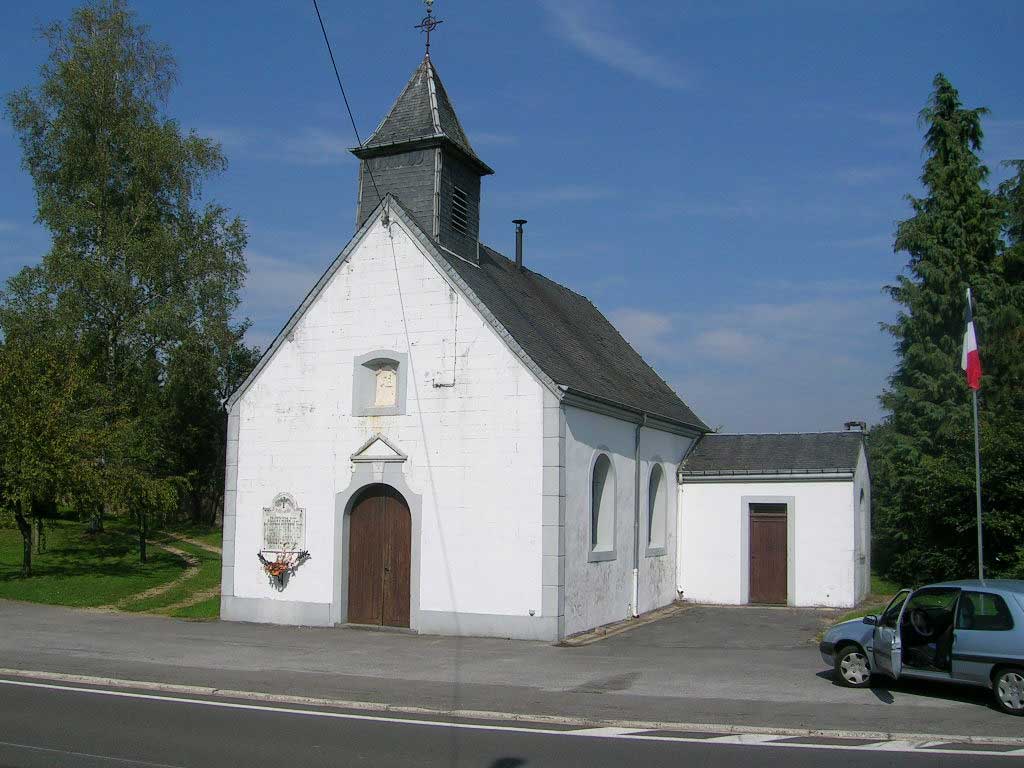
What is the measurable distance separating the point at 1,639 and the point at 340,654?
5834 mm

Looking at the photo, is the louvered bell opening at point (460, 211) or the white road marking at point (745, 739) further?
the louvered bell opening at point (460, 211)

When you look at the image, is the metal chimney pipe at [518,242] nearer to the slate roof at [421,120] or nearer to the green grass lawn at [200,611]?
the slate roof at [421,120]

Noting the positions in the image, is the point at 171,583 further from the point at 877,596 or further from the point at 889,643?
the point at 889,643

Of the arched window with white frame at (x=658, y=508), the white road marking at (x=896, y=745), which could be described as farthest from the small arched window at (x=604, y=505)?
the white road marking at (x=896, y=745)

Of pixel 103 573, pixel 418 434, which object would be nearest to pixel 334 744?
pixel 418 434

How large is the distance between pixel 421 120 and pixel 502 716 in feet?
46.8

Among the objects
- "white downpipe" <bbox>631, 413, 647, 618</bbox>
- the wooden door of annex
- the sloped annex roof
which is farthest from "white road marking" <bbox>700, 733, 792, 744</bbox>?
the wooden door of annex

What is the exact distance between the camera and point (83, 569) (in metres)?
28.0

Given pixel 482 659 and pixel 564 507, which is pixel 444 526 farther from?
pixel 482 659

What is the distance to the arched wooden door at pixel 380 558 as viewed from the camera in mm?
18859

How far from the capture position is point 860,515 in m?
24.7

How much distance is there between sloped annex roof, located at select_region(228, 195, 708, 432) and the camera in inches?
747

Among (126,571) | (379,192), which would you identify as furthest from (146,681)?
(126,571)

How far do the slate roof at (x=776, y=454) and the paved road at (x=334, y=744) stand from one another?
14.9m
